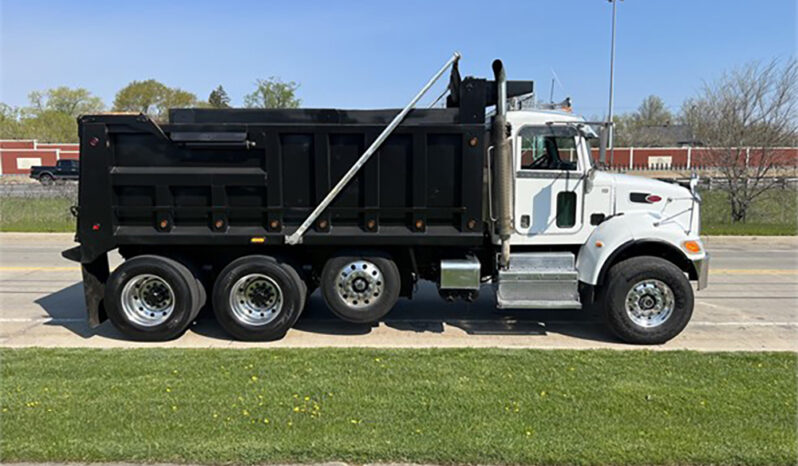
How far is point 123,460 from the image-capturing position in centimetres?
356

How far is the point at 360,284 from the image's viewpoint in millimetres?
6570

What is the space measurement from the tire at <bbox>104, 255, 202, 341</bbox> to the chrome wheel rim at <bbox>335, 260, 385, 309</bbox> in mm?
1687

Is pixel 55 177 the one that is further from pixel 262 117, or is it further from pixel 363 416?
pixel 363 416

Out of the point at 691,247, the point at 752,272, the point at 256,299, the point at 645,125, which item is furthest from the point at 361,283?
the point at 645,125

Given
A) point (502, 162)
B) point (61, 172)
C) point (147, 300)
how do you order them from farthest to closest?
point (61, 172)
point (147, 300)
point (502, 162)

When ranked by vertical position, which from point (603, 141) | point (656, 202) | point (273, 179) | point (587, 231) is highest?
point (603, 141)

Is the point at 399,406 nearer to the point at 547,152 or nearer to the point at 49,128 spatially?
the point at 547,152

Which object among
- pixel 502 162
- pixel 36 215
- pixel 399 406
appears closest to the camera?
pixel 399 406

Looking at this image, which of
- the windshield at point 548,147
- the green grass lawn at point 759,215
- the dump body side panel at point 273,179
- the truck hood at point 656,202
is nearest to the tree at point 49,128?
the green grass lawn at point 759,215

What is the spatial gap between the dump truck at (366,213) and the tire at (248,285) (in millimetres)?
17

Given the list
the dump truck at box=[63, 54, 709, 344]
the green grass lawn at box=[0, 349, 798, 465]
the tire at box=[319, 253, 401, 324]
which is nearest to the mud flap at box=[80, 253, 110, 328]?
the dump truck at box=[63, 54, 709, 344]

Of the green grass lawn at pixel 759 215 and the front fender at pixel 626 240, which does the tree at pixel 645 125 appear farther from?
the front fender at pixel 626 240

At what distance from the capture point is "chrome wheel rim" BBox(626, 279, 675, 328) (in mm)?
6410

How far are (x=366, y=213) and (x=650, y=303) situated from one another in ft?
10.9
